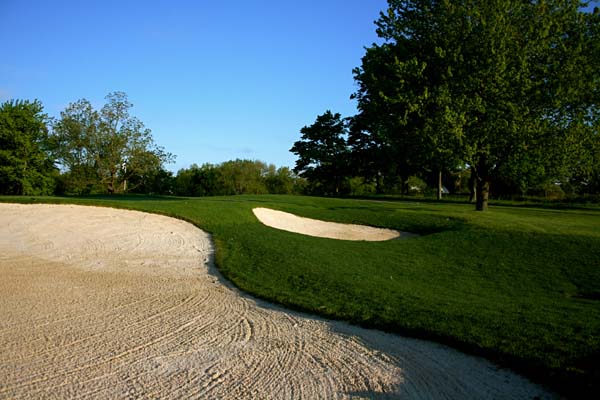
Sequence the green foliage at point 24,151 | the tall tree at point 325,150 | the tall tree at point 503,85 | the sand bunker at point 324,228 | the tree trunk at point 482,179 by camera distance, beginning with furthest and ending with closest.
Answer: the tall tree at point 325,150, the green foliage at point 24,151, the tree trunk at point 482,179, the tall tree at point 503,85, the sand bunker at point 324,228

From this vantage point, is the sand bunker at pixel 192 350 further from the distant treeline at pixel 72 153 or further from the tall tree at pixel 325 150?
the tall tree at pixel 325 150

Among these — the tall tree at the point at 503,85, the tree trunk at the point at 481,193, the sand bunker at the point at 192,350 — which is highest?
the tall tree at the point at 503,85

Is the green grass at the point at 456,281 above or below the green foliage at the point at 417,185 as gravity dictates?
below

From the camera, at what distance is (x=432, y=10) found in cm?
2498

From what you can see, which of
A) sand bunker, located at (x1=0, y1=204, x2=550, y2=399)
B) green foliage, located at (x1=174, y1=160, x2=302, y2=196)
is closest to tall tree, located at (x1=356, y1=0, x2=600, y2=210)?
sand bunker, located at (x1=0, y1=204, x2=550, y2=399)

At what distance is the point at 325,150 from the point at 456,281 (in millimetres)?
51155

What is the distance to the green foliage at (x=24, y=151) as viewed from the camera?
40062mm

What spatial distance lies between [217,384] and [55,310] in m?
4.16

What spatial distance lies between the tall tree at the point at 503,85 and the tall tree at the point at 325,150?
36580 millimetres

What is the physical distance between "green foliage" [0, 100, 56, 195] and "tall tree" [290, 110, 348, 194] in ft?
109

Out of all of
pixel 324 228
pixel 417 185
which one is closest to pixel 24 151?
pixel 324 228

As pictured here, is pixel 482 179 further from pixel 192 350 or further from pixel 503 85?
pixel 192 350

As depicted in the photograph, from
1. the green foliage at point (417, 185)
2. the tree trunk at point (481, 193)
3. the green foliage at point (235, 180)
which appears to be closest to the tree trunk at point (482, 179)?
the tree trunk at point (481, 193)

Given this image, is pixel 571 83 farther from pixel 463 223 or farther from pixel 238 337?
pixel 238 337
